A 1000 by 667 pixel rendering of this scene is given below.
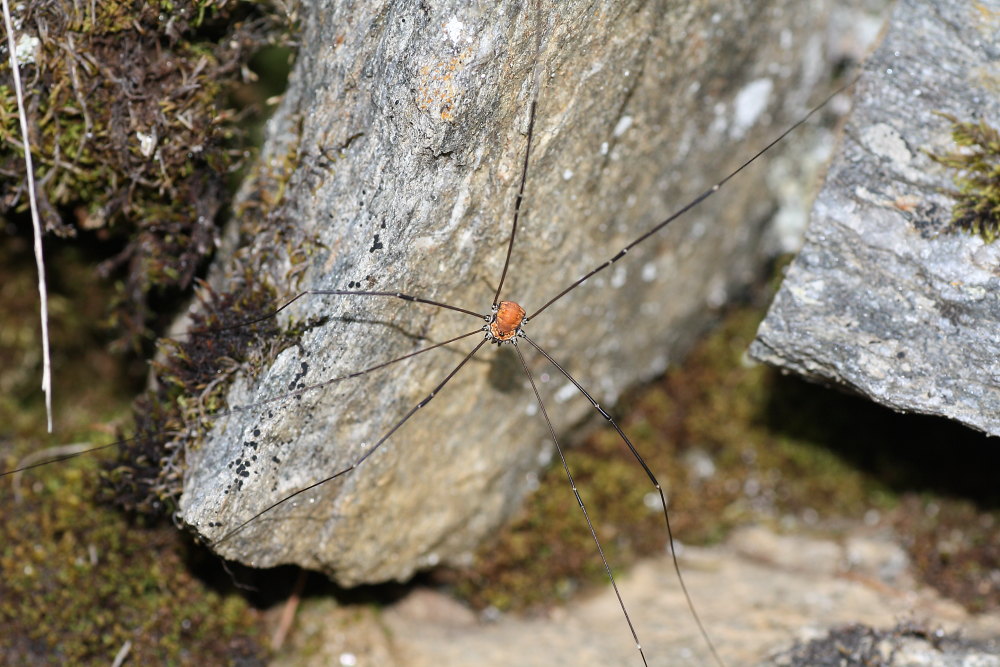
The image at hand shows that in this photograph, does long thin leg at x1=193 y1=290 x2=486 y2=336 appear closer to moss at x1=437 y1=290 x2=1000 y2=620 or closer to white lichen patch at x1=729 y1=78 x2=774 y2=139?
moss at x1=437 y1=290 x2=1000 y2=620

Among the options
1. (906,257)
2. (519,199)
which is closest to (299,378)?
(519,199)

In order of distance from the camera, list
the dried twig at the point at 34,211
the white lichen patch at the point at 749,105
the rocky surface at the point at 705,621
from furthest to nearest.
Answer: the white lichen patch at the point at 749,105, the rocky surface at the point at 705,621, the dried twig at the point at 34,211

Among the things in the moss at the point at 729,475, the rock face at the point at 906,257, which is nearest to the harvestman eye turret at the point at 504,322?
the rock face at the point at 906,257

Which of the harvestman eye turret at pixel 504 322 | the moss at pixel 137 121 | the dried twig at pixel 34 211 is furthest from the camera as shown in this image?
the harvestman eye turret at pixel 504 322

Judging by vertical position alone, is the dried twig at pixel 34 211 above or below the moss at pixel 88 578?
above

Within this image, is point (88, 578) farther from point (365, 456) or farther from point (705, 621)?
point (705, 621)

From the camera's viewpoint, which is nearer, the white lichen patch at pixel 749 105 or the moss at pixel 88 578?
the moss at pixel 88 578

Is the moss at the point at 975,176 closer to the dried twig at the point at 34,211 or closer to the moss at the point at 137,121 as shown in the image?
the moss at the point at 137,121
